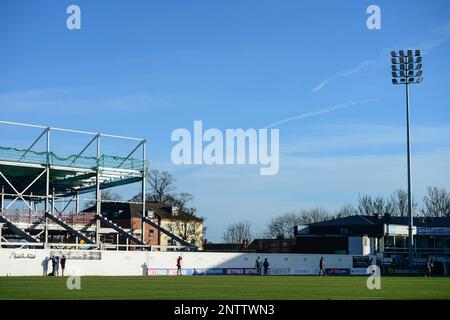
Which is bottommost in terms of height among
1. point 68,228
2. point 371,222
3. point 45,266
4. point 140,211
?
point 45,266

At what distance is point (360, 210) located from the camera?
140 m

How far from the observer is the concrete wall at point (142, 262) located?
166ft

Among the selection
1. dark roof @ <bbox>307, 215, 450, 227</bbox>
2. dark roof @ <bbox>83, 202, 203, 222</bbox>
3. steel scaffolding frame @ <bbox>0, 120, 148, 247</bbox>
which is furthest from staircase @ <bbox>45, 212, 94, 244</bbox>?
dark roof @ <bbox>83, 202, 203, 222</bbox>

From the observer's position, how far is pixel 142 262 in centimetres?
5772

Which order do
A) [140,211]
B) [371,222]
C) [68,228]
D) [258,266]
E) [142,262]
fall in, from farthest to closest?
[140,211] → [371,222] → [258,266] → [68,228] → [142,262]

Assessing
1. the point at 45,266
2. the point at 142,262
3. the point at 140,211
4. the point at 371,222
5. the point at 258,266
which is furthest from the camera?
the point at 140,211

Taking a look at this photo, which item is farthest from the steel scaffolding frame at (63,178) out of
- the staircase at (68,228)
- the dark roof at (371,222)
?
the dark roof at (371,222)

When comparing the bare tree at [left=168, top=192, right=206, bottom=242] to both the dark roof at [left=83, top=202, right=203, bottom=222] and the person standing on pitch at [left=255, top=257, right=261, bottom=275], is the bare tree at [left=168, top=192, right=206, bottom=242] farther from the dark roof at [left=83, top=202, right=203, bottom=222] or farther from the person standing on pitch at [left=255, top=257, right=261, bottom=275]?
the person standing on pitch at [left=255, top=257, right=261, bottom=275]

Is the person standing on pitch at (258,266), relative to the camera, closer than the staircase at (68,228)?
No

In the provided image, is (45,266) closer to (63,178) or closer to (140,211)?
(63,178)

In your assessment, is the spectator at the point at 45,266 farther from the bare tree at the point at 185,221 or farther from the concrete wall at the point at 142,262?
the bare tree at the point at 185,221

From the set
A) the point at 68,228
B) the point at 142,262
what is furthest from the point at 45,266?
the point at 68,228

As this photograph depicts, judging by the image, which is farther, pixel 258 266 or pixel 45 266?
pixel 258 266
